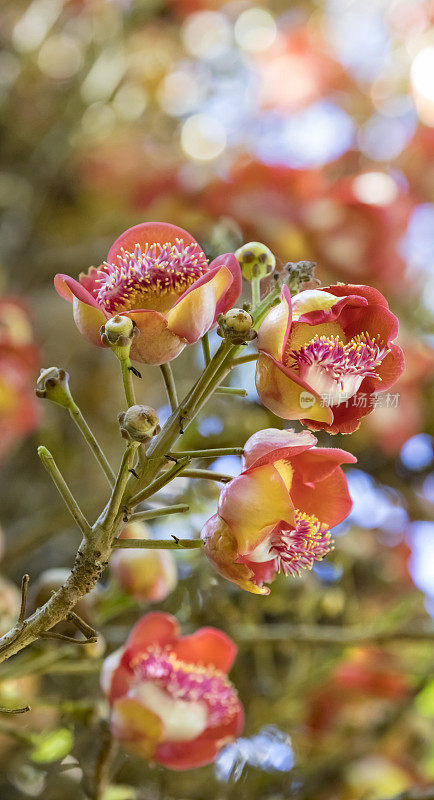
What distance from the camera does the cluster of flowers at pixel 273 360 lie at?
0.86 ft

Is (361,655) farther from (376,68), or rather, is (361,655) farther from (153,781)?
(376,68)

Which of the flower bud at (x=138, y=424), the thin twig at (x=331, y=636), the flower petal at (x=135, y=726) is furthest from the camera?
the thin twig at (x=331, y=636)

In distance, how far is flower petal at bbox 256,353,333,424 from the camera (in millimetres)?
260

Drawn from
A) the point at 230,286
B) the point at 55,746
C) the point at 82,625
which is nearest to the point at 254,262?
the point at 230,286

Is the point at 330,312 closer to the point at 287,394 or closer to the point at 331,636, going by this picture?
the point at 287,394

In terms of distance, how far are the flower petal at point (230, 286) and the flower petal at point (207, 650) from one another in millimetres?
176

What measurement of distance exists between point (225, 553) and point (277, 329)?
0.07 meters

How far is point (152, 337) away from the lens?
0.27 metres

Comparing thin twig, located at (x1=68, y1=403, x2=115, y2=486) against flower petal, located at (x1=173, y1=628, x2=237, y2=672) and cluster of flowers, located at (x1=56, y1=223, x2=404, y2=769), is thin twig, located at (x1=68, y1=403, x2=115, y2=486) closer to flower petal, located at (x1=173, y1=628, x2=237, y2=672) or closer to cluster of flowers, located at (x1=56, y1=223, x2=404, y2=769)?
cluster of flowers, located at (x1=56, y1=223, x2=404, y2=769)

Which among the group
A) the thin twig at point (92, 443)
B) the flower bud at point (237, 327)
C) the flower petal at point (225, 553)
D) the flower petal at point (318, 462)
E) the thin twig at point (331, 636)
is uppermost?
the flower bud at point (237, 327)

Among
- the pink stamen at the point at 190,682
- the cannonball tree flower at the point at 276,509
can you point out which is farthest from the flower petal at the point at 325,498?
the pink stamen at the point at 190,682

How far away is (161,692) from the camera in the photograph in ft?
1.21

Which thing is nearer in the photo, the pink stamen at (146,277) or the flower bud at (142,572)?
the pink stamen at (146,277)

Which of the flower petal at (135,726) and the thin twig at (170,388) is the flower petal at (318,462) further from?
the flower petal at (135,726)
